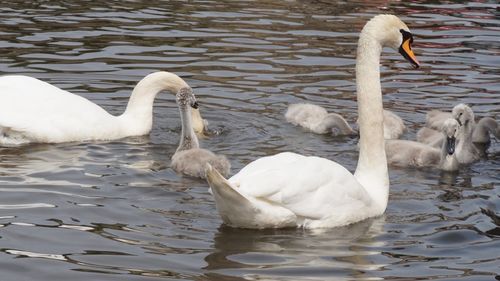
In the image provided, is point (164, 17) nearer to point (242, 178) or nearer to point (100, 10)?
point (100, 10)

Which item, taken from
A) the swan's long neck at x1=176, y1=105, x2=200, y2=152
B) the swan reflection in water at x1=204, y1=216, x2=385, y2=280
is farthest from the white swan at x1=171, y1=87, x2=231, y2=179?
the swan reflection in water at x1=204, y1=216, x2=385, y2=280

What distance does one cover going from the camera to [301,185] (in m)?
8.30

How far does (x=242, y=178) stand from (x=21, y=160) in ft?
9.96

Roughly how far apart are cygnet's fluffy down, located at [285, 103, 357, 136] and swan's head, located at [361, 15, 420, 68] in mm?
2319

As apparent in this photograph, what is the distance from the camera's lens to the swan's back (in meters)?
8.15

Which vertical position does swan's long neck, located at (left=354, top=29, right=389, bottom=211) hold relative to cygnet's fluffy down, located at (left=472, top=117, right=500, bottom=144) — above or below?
above

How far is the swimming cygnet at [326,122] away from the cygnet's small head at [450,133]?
3.51ft

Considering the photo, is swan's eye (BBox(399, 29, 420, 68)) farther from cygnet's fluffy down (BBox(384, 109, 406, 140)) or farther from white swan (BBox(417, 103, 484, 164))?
cygnet's fluffy down (BBox(384, 109, 406, 140))

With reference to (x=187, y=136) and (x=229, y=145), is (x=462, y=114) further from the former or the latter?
(x=187, y=136)

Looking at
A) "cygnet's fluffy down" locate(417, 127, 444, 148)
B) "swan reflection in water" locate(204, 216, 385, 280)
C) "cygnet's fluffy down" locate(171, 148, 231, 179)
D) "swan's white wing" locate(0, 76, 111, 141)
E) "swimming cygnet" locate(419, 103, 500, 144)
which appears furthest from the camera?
"swimming cygnet" locate(419, 103, 500, 144)

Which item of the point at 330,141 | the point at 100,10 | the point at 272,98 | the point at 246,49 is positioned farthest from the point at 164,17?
the point at 330,141

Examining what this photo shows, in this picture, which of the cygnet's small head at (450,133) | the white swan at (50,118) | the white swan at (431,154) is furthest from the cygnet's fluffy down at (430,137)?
the white swan at (50,118)

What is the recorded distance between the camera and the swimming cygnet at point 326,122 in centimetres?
1188

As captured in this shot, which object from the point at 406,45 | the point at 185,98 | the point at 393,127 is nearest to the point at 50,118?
the point at 185,98
